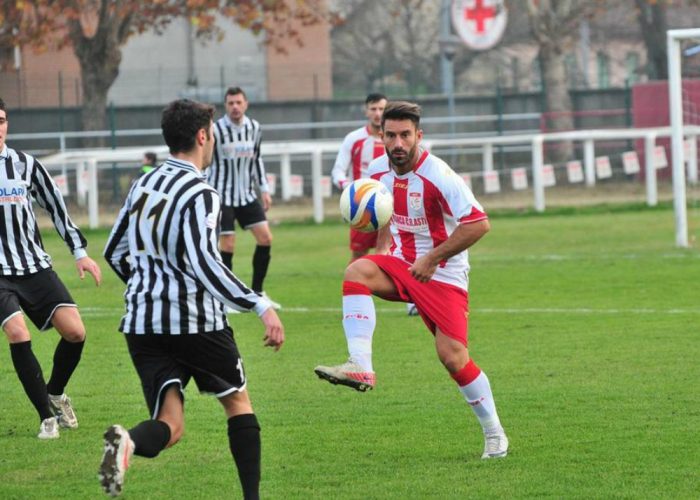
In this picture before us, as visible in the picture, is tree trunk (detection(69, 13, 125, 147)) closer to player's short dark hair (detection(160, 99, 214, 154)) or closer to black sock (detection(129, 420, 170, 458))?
Result: player's short dark hair (detection(160, 99, 214, 154))

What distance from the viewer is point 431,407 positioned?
8.38m

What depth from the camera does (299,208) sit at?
2681 centimetres

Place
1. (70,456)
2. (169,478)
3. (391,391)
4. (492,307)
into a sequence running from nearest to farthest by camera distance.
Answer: (169,478) → (70,456) → (391,391) → (492,307)

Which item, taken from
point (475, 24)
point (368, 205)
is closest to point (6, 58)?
point (475, 24)

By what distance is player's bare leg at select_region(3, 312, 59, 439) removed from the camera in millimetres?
7707

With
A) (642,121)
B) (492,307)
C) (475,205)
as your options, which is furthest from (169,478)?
(642,121)

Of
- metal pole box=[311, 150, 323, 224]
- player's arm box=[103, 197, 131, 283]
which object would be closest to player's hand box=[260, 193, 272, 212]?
player's arm box=[103, 197, 131, 283]

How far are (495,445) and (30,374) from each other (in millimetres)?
2618

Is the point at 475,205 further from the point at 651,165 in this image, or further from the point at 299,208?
the point at 299,208

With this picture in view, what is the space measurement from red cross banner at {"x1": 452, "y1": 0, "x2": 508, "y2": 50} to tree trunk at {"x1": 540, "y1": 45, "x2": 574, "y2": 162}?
4095mm

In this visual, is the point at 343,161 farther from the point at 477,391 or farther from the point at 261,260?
the point at 477,391

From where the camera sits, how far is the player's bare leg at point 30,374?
7707 mm

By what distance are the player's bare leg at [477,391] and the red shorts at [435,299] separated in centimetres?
8

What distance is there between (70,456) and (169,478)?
79 cm
